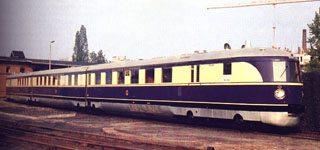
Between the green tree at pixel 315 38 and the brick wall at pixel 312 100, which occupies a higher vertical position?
the green tree at pixel 315 38

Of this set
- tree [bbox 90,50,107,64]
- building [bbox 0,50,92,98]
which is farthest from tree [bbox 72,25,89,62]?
building [bbox 0,50,92,98]

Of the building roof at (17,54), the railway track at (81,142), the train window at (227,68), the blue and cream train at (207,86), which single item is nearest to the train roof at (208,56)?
the blue and cream train at (207,86)

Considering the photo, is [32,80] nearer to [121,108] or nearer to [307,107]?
[121,108]

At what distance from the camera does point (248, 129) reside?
14.1m

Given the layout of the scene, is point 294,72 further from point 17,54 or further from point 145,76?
point 17,54

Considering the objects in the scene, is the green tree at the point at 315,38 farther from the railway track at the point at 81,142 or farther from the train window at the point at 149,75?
the railway track at the point at 81,142

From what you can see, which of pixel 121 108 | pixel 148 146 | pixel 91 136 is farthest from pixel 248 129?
pixel 121 108

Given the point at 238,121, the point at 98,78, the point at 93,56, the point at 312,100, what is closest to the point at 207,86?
the point at 238,121

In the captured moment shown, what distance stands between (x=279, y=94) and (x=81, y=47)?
9151 centimetres

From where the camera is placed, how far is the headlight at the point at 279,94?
12.7 metres

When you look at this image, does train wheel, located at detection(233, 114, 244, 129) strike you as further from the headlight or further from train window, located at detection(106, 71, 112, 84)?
train window, located at detection(106, 71, 112, 84)

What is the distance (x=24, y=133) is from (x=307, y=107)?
13.0 metres

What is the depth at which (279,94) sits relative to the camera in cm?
1271

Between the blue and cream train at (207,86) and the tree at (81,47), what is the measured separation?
76643 millimetres
